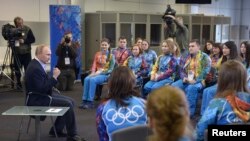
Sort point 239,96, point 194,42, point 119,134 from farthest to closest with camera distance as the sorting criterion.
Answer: point 194,42 → point 239,96 → point 119,134

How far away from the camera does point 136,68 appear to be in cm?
620

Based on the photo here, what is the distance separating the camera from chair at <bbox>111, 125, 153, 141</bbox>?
6.82 feet

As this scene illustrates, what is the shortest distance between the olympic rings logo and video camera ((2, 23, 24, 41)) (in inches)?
202

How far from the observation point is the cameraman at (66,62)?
7.82 m

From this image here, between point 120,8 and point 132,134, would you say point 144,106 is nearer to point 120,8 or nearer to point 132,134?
point 132,134

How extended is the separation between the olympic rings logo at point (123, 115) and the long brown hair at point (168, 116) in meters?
1.15

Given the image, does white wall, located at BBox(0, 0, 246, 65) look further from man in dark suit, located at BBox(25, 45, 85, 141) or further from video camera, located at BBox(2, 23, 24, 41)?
man in dark suit, located at BBox(25, 45, 85, 141)

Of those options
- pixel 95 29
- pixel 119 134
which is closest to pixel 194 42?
pixel 119 134

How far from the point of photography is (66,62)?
7.85 m

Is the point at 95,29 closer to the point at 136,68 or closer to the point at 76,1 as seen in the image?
the point at 76,1

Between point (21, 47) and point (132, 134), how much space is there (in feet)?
19.3

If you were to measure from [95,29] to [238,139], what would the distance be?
27.3 ft

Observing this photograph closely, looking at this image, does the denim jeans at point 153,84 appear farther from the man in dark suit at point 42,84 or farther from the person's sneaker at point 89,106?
the man in dark suit at point 42,84

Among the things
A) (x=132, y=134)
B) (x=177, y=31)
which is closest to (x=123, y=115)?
(x=132, y=134)
